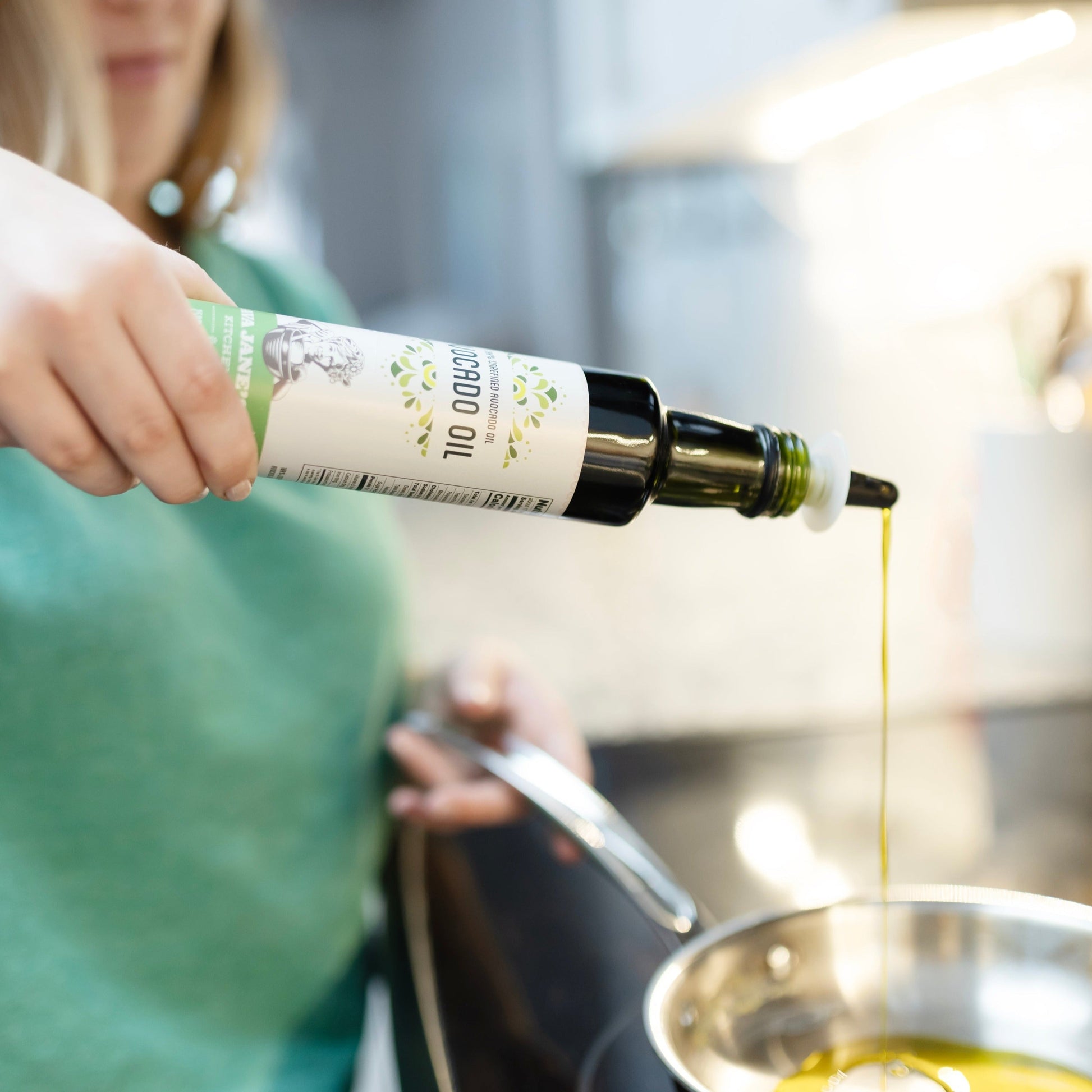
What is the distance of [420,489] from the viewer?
14.3 inches

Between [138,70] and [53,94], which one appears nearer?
[53,94]

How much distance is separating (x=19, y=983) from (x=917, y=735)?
0.64 metres

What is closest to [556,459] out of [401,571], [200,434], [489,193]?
[200,434]

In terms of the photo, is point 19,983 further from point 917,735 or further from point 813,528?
point 917,735

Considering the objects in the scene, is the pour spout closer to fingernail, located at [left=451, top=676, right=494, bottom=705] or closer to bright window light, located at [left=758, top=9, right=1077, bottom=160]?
fingernail, located at [left=451, top=676, right=494, bottom=705]

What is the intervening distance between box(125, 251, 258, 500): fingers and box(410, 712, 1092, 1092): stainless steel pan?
0.25 metres

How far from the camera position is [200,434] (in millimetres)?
321

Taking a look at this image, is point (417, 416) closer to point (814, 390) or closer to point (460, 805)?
point (460, 805)

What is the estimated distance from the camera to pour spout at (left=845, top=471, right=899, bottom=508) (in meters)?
0.40

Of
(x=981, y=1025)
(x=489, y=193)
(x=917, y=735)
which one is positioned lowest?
(x=981, y=1025)

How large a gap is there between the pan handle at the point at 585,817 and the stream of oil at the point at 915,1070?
0.10 m

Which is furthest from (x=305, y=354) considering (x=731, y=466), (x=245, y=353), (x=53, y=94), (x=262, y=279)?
(x=262, y=279)

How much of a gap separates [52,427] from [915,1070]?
39 centimetres

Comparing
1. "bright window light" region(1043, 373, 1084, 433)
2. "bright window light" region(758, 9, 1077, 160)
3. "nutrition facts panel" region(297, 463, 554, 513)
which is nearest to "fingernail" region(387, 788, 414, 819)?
"nutrition facts panel" region(297, 463, 554, 513)
